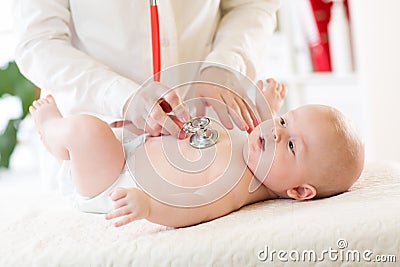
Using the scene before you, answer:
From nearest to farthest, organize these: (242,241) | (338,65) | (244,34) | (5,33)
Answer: (242,241) → (244,34) → (338,65) → (5,33)

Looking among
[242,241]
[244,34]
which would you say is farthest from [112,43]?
[242,241]

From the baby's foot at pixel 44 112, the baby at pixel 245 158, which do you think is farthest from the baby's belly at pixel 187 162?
the baby's foot at pixel 44 112

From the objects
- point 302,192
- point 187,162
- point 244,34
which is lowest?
point 302,192

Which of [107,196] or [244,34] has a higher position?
[244,34]

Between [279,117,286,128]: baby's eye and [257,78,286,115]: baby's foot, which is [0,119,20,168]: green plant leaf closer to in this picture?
[257,78,286,115]: baby's foot

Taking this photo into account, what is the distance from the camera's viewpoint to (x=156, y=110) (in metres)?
1.19

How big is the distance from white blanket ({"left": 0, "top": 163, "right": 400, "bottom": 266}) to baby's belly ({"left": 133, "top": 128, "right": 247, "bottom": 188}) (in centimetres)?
10

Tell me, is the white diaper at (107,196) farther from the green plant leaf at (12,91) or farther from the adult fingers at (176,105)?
the green plant leaf at (12,91)

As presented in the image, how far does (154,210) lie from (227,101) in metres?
0.30

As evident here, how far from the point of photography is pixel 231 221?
1088 millimetres

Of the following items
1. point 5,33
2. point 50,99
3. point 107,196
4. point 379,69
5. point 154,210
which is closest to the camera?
point 154,210

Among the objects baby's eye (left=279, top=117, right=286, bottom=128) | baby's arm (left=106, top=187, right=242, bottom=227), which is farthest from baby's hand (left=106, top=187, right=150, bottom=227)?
baby's eye (left=279, top=117, right=286, bottom=128)

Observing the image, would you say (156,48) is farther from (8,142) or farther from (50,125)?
(8,142)

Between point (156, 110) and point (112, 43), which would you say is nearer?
point (156, 110)
